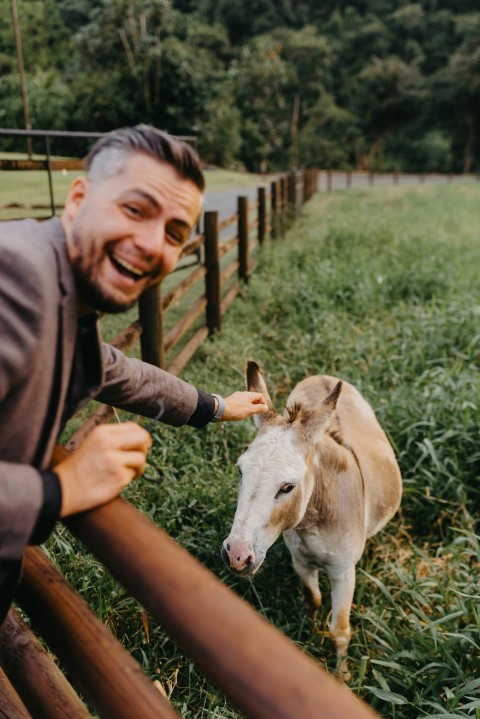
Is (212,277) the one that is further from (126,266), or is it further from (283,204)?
(283,204)

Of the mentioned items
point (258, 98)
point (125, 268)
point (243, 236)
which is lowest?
point (243, 236)

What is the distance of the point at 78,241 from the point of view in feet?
3.90

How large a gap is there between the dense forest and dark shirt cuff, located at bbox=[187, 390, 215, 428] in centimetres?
2498

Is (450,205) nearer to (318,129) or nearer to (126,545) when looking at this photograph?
(126,545)

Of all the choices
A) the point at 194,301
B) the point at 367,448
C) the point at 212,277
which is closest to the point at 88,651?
the point at 367,448

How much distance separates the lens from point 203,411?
1.93 metres

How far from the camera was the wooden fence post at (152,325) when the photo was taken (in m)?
4.03

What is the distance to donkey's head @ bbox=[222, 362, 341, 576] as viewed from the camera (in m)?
2.07

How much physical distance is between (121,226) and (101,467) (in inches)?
20.7

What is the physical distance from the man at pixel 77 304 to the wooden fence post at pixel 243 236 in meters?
6.33

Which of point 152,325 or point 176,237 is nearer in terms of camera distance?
point 176,237

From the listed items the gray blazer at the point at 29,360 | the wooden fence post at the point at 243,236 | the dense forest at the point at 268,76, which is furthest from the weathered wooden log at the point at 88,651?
the dense forest at the point at 268,76

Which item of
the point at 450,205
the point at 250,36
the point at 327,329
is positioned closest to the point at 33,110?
the point at 450,205

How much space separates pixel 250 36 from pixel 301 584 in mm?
62663
